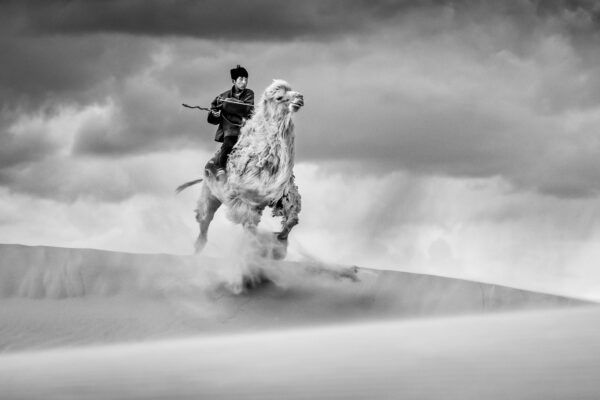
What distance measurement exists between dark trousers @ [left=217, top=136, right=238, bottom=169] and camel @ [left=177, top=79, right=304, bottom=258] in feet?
0.60

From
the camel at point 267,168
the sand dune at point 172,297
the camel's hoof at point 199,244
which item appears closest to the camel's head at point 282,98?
the camel at point 267,168

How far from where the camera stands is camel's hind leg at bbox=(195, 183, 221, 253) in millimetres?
11258

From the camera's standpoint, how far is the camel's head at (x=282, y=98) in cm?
1041

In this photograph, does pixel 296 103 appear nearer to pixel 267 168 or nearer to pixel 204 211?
pixel 267 168

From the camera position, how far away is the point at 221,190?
1078 centimetres

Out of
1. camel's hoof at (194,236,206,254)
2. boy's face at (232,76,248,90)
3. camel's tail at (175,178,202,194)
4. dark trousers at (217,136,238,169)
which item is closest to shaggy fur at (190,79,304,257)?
dark trousers at (217,136,238,169)

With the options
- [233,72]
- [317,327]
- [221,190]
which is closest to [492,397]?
[317,327]

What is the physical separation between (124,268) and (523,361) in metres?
6.25

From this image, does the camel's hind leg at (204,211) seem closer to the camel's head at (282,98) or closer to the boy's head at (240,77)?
the boy's head at (240,77)

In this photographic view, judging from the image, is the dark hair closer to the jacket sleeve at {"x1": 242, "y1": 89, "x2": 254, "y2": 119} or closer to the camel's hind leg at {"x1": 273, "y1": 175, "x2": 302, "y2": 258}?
the jacket sleeve at {"x1": 242, "y1": 89, "x2": 254, "y2": 119}

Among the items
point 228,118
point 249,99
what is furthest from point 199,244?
point 249,99

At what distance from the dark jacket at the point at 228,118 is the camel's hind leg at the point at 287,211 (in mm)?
1061

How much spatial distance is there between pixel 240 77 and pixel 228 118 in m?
0.63

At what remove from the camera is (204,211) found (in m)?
11.3
